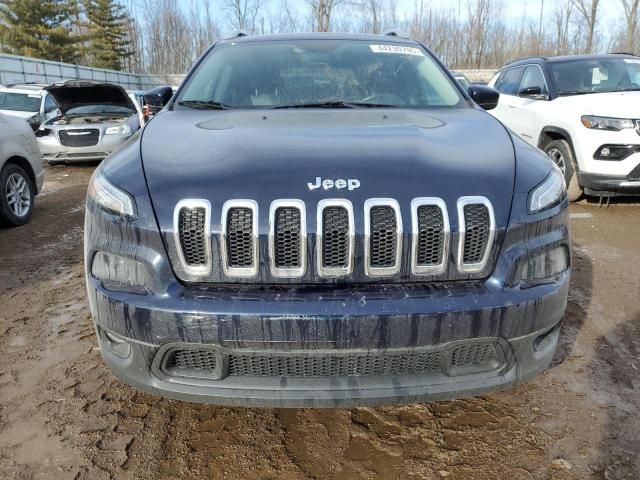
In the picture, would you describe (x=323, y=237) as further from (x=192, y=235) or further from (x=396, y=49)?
(x=396, y=49)

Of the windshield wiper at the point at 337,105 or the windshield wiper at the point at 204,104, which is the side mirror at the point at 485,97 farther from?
the windshield wiper at the point at 204,104

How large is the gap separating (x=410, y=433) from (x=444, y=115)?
1.54 meters

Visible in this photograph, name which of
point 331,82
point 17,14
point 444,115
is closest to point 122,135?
point 331,82

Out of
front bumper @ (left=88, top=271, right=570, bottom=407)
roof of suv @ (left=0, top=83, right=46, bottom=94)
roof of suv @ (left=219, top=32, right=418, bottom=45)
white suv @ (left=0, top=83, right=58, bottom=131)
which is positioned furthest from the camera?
roof of suv @ (left=0, top=83, right=46, bottom=94)

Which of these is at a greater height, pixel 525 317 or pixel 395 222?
pixel 395 222

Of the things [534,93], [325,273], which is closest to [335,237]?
[325,273]

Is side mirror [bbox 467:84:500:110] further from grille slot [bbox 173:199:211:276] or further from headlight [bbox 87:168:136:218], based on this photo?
headlight [bbox 87:168:136:218]

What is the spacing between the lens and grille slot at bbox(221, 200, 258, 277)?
1693mm

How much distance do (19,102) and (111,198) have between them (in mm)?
12764

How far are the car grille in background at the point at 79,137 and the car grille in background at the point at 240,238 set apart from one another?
8511 mm

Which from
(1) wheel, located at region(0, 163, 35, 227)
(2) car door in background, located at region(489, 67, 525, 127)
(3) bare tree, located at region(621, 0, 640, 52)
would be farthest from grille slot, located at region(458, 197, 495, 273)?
(3) bare tree, located at region(621, 0, 640, 52)

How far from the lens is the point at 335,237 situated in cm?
171

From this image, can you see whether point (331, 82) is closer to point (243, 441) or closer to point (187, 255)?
point (187, 255)

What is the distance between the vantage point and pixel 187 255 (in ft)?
5.68
